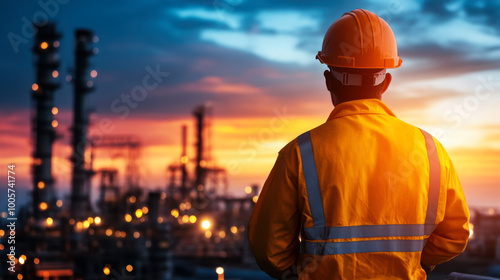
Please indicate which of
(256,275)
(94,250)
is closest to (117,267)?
(94,250)

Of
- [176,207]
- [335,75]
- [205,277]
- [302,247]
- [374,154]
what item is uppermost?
[335,75]

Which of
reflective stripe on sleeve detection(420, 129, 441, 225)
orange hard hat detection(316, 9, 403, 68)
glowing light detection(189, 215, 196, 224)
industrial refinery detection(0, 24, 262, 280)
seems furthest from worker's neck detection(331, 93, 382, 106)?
glowing light detection(189, 215, 196, 224)

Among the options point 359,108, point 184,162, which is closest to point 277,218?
point 359,108

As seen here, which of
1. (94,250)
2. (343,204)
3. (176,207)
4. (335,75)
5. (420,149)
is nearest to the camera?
(343,204)

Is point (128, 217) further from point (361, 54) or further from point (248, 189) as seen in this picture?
point (361, 54)

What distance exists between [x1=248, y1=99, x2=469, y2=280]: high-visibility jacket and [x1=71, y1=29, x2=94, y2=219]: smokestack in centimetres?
3384

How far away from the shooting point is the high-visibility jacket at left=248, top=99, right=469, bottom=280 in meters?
2.00

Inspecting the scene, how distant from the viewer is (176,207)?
36125 mm

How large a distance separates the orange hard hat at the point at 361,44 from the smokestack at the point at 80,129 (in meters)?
33.7

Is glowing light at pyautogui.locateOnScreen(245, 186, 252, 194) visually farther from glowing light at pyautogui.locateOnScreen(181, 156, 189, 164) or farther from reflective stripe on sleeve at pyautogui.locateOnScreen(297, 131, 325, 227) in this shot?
reflective stripe on sleeve at pyautogui.locateOnScreen(297, 131, 325, 227)

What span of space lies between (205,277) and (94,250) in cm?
625

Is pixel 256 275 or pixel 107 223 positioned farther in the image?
pixel 107 223

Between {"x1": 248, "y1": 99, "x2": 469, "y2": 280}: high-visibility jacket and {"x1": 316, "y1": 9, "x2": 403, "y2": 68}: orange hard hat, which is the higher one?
{"x1": 316, "y1": 9, "x2": 403, "y2": 68}: orange hard hat

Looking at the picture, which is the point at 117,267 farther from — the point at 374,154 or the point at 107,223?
the point at 374,154
